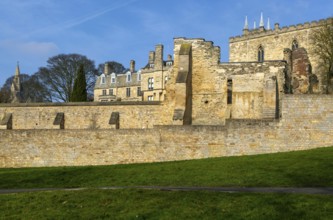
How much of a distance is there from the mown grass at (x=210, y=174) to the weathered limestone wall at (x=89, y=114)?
14166mm

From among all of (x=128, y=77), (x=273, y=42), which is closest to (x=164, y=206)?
(x=273, y=42)

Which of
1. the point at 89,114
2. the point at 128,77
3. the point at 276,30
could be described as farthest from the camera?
the point at 128,77

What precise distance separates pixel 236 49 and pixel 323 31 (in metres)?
18.7

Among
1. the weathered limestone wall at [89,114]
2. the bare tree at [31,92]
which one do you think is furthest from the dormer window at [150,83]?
the weathered limestone wall at [89,114]

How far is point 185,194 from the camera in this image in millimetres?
16453

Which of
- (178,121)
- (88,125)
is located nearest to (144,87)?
(88,125)

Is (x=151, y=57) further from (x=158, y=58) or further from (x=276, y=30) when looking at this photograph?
(x=276, y=30)

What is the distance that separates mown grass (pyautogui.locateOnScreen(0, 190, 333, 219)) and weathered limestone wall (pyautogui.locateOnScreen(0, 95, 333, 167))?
13.6m

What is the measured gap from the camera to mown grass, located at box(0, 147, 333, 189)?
20016mm

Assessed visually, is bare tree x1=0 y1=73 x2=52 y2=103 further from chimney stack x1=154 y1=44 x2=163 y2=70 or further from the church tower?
chimney stack x1=154 y1=44 x2=163 y2=70

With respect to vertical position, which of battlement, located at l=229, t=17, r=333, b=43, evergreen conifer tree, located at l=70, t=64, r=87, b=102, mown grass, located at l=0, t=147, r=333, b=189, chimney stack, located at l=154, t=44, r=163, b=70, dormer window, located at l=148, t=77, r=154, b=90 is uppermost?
battlement, located at l=229, t=17, r=333, b=43

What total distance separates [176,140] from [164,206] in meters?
16.2

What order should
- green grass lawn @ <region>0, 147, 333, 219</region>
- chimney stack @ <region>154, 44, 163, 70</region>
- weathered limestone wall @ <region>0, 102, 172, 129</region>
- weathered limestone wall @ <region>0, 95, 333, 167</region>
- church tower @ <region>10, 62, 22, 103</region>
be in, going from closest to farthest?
1. green grass lawn @ <region>0, 147, 333, 219</region>
2. weathered limestone wall @ <region>0, 95, 333, 167</region>
3. weathered limestone wall @ <region>0, 102, 172, 129</region>
4. chimney stack @ <region>154, 44, 163, 70</region>
5. church tower @ <region>10, 62, 22, 103</region>

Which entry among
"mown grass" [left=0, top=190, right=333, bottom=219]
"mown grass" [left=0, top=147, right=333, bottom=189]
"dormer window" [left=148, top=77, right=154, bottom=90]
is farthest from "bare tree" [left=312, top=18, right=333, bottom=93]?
"mown grass" [left=0, top=190, right=333, bottom=219]
